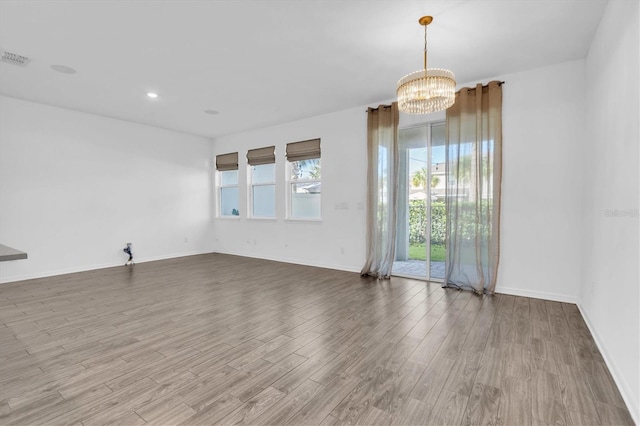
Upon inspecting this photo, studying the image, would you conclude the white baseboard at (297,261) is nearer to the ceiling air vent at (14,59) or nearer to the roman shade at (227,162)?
the roman shade at (227,162)

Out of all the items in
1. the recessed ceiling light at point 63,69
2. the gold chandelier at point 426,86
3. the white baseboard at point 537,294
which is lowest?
the white baseboard at point 537,294

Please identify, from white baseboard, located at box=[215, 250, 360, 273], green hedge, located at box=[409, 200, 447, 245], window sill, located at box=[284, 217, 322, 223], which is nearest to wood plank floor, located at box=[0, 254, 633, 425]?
green hedge, located at box=[409, 200, 447, 245]

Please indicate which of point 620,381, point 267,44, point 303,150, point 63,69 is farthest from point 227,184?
point 620,381

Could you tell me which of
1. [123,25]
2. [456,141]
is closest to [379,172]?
[456,141]

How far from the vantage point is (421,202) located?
463 cm

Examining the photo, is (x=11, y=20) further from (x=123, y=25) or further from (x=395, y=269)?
(x=395, y=269)

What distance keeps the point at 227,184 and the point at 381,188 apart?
167 inches

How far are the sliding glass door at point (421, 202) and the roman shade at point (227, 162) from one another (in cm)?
401

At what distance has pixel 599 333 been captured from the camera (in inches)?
93.9

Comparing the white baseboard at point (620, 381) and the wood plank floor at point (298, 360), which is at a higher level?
the white baseboard at point (620, 381)

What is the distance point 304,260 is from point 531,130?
4.15 meters

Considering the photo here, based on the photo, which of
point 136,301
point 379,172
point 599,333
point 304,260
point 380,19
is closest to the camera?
point 599,333

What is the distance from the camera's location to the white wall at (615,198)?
68.6 inches

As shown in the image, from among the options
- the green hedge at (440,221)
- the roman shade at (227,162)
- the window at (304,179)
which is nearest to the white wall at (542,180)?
the green hedge at (440,221)
